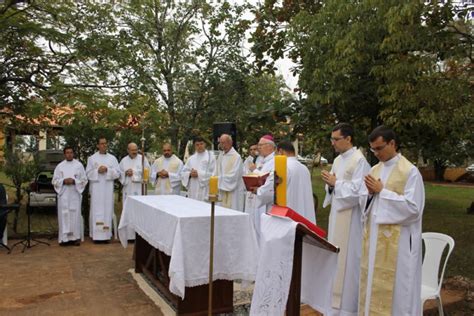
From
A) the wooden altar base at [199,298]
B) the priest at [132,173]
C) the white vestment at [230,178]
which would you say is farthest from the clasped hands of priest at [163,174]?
the wooden altar base at [199,298]

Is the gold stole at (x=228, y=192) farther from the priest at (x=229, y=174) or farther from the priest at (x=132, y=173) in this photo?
the priest at (x=132, y=173)

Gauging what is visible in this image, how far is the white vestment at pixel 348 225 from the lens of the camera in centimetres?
454

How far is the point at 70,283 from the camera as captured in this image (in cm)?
612

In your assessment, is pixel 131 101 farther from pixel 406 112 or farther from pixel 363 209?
pixel 363 209

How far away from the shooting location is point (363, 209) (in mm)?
→ 4277

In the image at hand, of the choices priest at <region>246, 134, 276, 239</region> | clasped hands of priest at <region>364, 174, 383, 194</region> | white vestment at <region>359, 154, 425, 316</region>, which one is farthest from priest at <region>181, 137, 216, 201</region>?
white vestment at <region>359, 154, 425, 316</region>

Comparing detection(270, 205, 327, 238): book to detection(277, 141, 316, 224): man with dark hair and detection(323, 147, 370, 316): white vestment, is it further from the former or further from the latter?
detection(277, 141, 316, 224): man with dark hair

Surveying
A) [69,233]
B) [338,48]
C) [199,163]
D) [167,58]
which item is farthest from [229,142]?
[167,58]

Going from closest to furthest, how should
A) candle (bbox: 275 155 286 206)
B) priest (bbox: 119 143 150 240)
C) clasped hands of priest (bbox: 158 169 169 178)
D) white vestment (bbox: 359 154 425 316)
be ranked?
candle (bbox: 275 155 286 206) → white vestment (bbox: 359 154 425 316) → clasped hands of priest (bbox: 158 169 169 178) → priest (bbox: 119 143 150 240)

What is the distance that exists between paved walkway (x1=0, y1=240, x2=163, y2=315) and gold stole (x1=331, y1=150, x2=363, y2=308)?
77.6 inches

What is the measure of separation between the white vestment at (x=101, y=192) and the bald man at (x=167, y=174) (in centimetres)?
83

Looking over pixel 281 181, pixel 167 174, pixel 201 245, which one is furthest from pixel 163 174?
pixel 281 181

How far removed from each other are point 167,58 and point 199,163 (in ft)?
23.0

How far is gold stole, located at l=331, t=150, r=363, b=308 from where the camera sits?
4652mm
